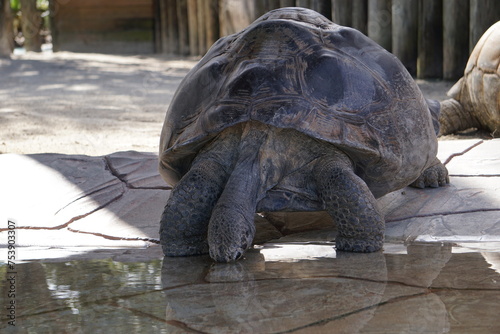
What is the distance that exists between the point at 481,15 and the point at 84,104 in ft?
12.6

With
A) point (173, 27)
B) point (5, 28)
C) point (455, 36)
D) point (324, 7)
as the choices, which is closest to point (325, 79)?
point (455, 36)

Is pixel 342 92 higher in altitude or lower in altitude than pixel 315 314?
higher

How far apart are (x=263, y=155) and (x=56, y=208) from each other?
1.26 metres

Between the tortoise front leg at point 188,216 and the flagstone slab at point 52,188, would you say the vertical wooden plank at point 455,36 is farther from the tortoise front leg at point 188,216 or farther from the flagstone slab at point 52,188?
the tortoise front leg at point 188,216

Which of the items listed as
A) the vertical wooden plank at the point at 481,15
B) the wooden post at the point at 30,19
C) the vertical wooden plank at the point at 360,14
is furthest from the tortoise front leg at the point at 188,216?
the wooden post at the point at 30,19

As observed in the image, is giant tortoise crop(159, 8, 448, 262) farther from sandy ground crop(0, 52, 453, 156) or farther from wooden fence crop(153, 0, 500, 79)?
wooden fence crop(153, 0, 500, 79)

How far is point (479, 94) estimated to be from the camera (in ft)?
17.8

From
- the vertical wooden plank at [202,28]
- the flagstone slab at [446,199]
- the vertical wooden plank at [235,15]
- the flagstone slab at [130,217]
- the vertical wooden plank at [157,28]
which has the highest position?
the flagstone slab at [446,199]

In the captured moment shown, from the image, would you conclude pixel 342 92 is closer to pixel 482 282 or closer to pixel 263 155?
pixel 263 155

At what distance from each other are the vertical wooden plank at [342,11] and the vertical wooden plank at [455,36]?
1505 millimetres

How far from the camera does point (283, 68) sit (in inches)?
118

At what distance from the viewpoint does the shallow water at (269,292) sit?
1865mm

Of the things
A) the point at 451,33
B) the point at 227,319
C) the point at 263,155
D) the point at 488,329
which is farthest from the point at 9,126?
the point at 488,329

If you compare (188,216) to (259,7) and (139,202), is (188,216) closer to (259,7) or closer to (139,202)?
(139,202)
